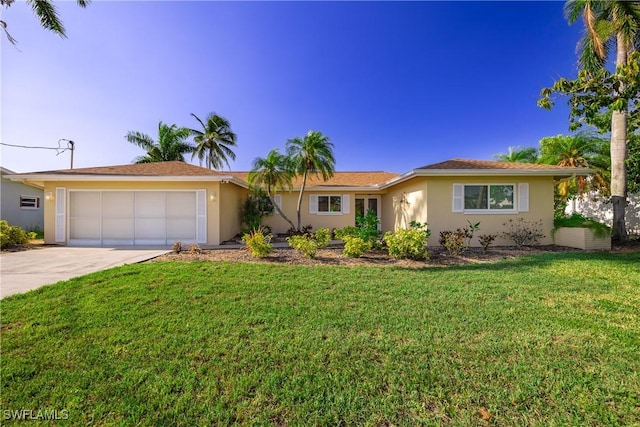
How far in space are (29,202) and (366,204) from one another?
21308 millimetres

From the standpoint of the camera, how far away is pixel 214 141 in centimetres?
2383

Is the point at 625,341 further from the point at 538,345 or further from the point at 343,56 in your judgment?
the point at 343,56

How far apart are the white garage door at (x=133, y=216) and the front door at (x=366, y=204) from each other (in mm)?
9922

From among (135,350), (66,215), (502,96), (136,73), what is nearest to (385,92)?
(502,96)

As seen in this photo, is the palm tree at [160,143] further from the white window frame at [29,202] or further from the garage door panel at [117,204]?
the garage door panel at [117,204]

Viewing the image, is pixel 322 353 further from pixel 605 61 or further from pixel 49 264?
pixel 605 61

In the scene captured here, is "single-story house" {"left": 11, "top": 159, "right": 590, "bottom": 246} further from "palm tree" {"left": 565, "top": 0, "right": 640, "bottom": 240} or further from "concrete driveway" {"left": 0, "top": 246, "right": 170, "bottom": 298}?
"palm tree" {"left": 565, "top": 0, "right": 640, "bottom": 240}

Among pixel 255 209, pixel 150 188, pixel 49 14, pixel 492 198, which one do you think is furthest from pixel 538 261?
pixel 49 14

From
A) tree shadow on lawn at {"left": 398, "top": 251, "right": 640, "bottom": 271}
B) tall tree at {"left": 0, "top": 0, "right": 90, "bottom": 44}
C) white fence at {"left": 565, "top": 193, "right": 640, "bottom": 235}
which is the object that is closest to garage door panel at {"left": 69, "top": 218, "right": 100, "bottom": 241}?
tall tree at {"left": 0, "top": 0, "right": 90, "bottom": 44}

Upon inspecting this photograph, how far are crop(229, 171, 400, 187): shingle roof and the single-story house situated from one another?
409 centimetres

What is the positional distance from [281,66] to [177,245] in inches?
354

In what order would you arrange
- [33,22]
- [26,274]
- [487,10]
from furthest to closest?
[487,10], [33,22], [26,274]

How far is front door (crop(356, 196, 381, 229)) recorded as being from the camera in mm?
16969

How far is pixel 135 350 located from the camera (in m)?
3.10
